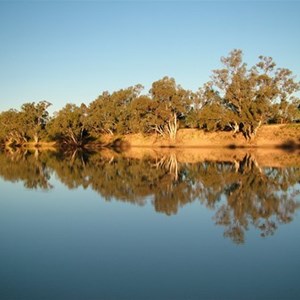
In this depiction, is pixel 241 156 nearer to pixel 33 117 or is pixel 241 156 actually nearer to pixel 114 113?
pixel 114 113

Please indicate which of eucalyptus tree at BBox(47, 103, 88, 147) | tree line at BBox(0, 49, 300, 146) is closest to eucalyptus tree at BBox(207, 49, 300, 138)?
tree line at BBox(0, 49, 300, 146)

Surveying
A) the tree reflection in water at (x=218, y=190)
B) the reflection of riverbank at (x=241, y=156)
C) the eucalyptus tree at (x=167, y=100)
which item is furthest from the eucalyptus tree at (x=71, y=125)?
the tree reflection in water at (x=218, y=190)

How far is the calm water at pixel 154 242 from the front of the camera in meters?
7.31

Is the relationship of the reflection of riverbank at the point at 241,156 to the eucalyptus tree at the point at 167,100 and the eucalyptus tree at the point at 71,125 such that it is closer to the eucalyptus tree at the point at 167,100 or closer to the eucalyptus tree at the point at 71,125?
the eucalyptus tree at the point at 167,100

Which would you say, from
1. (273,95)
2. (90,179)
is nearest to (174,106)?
(273,95)

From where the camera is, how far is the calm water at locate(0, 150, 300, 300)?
7.31m

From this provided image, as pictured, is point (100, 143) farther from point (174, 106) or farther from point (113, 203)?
point (113, 203)

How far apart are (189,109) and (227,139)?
418 inches

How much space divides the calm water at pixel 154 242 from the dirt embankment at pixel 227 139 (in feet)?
141

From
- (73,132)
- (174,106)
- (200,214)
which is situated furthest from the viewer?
(73,132)

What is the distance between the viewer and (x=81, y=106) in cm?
9656

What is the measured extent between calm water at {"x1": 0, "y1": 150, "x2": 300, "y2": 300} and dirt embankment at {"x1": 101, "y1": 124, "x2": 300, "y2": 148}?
42909 mm

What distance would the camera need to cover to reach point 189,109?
73.8 meters

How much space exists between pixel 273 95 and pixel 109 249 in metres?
55.4
